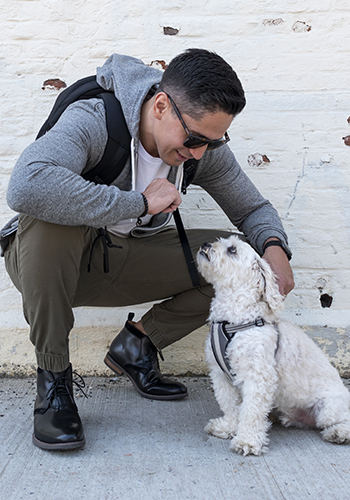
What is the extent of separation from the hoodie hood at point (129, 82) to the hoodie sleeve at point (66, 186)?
7.9 inches

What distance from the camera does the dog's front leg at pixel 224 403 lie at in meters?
2.19

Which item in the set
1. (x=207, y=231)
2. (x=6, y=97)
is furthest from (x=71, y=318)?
(x=6, y=97)

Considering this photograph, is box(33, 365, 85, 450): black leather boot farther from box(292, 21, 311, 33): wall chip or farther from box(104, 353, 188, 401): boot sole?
box(292, 21, 311, 33): wall chip

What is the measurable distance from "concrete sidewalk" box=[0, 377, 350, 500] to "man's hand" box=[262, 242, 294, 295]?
728 mm

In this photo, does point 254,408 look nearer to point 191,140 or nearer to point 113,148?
point 191,140

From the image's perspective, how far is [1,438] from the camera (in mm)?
2125

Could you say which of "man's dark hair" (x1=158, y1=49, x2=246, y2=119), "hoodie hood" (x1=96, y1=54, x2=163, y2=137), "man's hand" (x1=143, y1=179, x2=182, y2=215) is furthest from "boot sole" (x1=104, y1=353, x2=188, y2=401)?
"man's dark hair" (x1=158, y1=49, x2=246, y2=119)

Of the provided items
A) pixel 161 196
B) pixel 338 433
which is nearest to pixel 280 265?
pixel 161 196

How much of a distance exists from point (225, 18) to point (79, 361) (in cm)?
241

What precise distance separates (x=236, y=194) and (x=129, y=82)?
84 cm

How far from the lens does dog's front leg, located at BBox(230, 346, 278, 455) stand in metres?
2.02

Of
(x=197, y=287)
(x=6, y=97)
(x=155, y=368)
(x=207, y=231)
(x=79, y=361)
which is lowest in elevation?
(x=79, y=361)

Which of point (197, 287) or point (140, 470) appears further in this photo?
point (197, 287)

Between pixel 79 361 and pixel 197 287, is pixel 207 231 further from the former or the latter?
pixel 79 361
